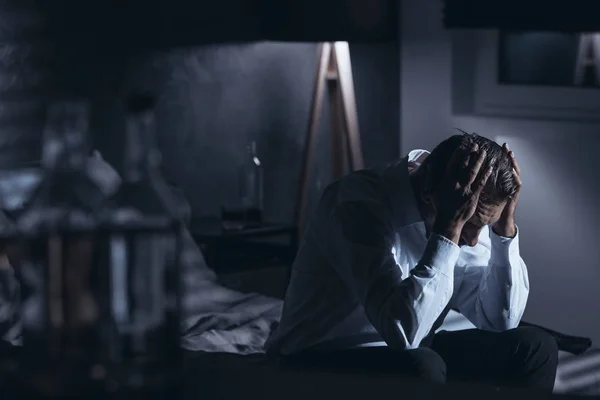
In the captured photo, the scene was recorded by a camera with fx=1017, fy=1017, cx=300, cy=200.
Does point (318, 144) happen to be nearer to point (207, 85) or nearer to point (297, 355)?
point (207, 85)

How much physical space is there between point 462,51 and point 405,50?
30cm

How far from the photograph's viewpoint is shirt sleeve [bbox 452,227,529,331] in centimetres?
226

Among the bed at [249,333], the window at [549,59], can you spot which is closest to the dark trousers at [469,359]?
the bed at [249,333]

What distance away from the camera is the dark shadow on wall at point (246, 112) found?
4.06m

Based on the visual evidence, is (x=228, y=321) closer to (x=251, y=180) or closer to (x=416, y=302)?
(x=416, y=302)

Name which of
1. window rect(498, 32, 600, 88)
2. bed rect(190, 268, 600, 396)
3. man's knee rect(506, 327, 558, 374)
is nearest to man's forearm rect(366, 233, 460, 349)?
man's knee rect(506, 327, 558, 374)

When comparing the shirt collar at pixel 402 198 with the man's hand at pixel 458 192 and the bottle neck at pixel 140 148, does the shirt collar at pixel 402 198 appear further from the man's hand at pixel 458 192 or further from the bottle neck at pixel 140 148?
the bottle neck at pixel 140 148

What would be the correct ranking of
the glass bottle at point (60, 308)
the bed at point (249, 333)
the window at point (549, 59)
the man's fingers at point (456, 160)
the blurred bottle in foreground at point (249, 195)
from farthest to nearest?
the window at point (549, 59), the blurred bottle in foreground at point (249, 195), the bed at point (249, 333), the man's fingers at point (456, 160), the glass bottle at point (60, 308)

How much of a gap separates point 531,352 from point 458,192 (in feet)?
1.24

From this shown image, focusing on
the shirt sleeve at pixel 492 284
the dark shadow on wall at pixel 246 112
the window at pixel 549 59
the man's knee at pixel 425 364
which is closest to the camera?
the man's knee at pixel 425 364

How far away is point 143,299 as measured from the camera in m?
0.87

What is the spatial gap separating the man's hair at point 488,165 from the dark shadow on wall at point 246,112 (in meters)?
1.96

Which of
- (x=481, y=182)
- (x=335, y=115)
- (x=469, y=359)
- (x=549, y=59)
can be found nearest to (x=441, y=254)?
(x=481, y=182)

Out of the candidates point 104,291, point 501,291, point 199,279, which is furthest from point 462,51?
point 104,291
